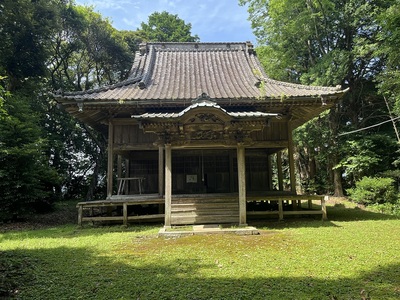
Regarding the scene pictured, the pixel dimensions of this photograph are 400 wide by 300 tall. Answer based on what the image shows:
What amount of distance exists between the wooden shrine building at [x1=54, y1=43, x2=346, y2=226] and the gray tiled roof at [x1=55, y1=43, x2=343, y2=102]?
0.13ft

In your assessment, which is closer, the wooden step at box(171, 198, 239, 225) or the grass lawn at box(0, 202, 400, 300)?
the grass lawn at box(0, 202, 400, 300)

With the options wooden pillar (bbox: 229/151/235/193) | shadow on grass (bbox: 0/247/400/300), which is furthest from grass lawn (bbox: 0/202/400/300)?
wooden pillar (bbox: 229/151/235/193)

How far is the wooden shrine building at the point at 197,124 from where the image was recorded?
324 inches

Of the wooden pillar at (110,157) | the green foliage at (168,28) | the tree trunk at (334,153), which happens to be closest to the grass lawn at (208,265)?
the wooden pillar at (110,157)

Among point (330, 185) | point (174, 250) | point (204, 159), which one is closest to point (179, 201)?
point (174, 250)

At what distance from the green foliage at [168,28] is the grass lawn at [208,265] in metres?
29.9

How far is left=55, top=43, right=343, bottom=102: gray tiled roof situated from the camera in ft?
30.8

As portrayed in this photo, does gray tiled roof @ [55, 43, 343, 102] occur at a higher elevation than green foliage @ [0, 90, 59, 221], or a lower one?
higher

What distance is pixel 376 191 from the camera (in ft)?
44.7

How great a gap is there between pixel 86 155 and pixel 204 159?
651 inches

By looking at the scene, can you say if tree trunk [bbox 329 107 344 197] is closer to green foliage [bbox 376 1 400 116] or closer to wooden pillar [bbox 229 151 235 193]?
green foliage [bbox 376 1 400 116]

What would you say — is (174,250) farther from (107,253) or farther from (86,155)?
(86,155)

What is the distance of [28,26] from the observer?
52.4ft

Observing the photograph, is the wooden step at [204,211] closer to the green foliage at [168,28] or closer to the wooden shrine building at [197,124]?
the wooden shrine building at [197,124]
